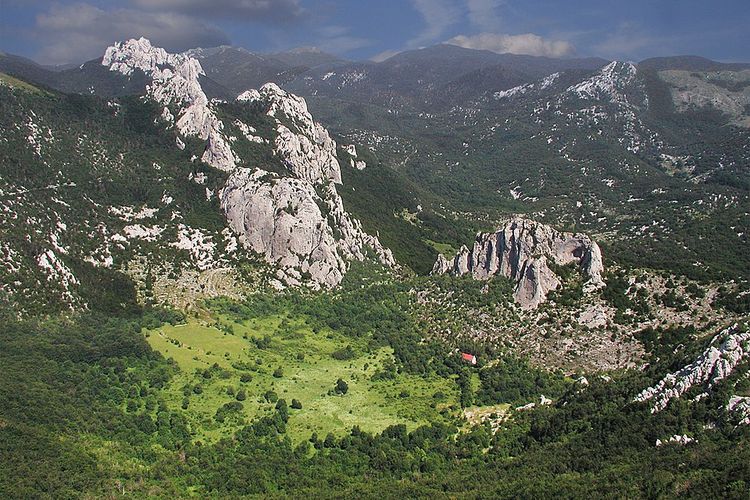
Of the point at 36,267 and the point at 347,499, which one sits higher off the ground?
the point at 36,267

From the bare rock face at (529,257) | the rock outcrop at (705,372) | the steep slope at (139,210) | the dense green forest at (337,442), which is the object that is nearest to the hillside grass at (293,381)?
the dense green forest at (337,442)

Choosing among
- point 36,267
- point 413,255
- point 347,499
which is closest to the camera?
point 347,499

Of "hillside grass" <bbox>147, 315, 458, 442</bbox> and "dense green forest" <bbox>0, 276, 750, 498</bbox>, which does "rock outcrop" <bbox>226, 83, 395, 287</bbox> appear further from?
"dense green forest" <bbox>0, 276, 750, 498</bbox>

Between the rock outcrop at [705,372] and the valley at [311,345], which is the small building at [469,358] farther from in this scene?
the rock outcrop at [705,372]

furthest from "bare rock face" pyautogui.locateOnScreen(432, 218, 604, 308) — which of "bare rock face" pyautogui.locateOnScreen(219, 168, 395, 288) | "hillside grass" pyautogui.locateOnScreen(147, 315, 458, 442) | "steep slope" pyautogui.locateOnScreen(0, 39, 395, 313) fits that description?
"steep slope" pyautogui.locateOnScreen(0, 39, 395, 313)

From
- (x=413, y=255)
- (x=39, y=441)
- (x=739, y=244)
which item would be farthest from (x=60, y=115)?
(x=739, y=244)

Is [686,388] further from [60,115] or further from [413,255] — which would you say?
[60,115]
